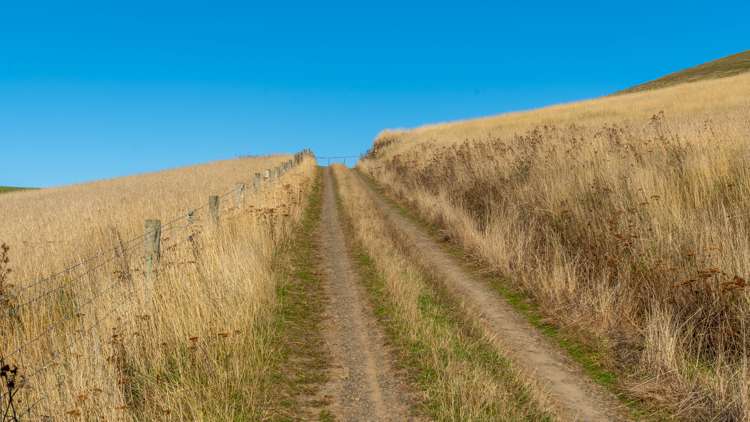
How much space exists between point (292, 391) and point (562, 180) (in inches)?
311

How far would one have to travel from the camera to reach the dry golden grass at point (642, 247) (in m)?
5.18

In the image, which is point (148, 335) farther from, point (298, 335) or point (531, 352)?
point (531, 352)

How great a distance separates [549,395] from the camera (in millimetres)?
5027

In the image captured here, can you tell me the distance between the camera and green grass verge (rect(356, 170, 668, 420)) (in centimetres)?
492

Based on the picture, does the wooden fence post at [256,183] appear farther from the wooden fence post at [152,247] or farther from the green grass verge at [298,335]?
the wooden fence post at [152,247]

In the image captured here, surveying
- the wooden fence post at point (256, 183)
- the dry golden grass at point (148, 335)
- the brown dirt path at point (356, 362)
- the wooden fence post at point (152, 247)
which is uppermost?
the wooden fence post at point (256, 183)

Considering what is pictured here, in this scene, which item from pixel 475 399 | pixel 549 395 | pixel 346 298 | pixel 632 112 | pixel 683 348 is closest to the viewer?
pixel 475 399

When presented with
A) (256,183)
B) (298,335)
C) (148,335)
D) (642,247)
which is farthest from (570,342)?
(256,183)

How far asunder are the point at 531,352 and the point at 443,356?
49.0 inches

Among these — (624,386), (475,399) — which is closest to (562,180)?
(624,386)

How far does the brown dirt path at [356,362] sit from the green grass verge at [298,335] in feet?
0.55

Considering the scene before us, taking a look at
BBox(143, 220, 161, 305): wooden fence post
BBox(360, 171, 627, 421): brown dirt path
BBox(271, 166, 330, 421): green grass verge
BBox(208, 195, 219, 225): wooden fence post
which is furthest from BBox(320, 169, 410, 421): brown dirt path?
BBox(208, 195, 219, 225): wooden fence post

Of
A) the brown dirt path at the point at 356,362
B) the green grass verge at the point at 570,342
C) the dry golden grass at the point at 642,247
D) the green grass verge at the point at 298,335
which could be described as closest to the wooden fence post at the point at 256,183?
the green grass verge at the point at 298,335

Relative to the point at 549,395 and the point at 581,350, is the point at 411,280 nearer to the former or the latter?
the point at 581,350
